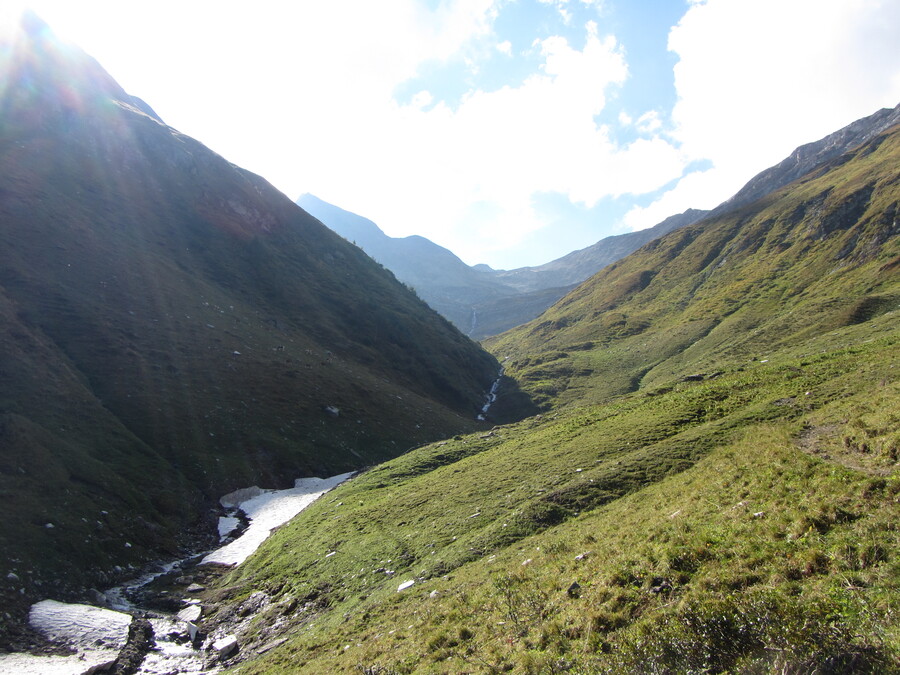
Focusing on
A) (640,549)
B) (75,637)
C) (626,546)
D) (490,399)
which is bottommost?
(490,399)

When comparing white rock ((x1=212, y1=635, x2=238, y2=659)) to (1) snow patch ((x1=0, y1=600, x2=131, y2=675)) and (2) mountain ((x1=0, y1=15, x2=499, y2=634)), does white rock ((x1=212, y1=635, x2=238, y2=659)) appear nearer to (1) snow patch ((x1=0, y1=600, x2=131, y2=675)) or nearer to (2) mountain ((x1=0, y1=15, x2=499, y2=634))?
(1) snow patch ((x1=0, y1=600, x2=131, y2=675))

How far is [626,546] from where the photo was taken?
13.9 meters

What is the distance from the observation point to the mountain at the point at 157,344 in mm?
34250

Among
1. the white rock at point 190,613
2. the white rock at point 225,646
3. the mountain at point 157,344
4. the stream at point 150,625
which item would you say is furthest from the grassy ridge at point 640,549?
the mountain at point 157,344

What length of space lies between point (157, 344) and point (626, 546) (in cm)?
6599

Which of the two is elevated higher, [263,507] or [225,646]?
[225,646]

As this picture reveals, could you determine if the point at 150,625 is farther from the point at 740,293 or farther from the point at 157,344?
the point at 740,293

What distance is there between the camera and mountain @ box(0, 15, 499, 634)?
112 ft

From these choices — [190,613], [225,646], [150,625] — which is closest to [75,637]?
[150,625]

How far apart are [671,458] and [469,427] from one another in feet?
198

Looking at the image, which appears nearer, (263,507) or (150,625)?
(150,625)

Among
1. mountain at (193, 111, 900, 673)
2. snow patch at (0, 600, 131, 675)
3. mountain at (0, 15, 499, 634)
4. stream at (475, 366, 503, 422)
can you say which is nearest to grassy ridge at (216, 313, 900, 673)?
mountain at (193, 111, 900, 673)

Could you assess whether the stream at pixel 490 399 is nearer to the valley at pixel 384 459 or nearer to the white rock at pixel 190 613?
the valley at pixel 384 459

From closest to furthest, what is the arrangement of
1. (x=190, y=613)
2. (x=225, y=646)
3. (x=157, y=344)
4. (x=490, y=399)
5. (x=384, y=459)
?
(x=225, y=646), (x=190, y=613), (x=384, y=459), (x=157, y=344), (x=490, y=399)
